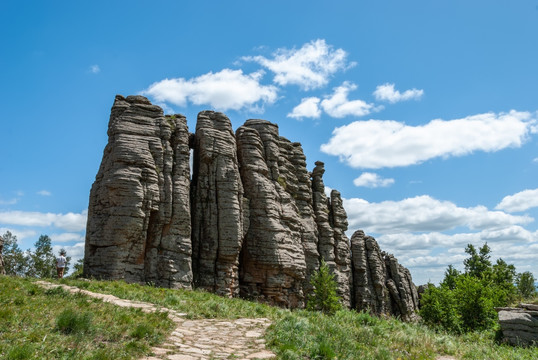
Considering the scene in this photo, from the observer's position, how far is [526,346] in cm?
1773

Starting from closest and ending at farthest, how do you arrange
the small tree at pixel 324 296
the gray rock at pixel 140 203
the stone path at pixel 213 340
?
the stone path at pixel 213 340 < the gray rock at pixel 140 203 < the small tree at pixel 324 296

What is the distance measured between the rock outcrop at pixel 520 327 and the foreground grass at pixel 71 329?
636 inches

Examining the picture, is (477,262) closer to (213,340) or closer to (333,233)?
(333,233)

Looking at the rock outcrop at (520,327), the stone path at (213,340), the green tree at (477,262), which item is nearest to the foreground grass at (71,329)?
the stone path at (213,340)

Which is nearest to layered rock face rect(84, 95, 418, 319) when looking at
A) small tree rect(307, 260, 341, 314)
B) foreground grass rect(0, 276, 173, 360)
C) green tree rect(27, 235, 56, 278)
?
small tree rect(307, 260, 341, 314)

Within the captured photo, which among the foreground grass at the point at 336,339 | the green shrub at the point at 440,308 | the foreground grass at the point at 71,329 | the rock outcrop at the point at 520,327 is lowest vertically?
the green shrub at the point at 440,308

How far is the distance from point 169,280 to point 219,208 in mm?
7224

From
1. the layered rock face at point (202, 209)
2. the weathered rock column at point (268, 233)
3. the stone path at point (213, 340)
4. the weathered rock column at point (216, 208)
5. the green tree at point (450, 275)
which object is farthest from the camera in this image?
the green tree at point (450, 275)

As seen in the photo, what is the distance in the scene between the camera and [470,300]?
34031 mm

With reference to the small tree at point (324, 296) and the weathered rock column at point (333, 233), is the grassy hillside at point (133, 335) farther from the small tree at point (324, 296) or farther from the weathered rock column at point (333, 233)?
the weathered rock column at point (333, 233)

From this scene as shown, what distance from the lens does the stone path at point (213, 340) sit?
30.8 feet

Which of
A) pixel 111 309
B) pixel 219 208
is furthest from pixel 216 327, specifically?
pixel 219 208

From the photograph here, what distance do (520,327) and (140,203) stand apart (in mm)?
22737

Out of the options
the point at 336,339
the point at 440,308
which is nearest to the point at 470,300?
the point at 440,308
